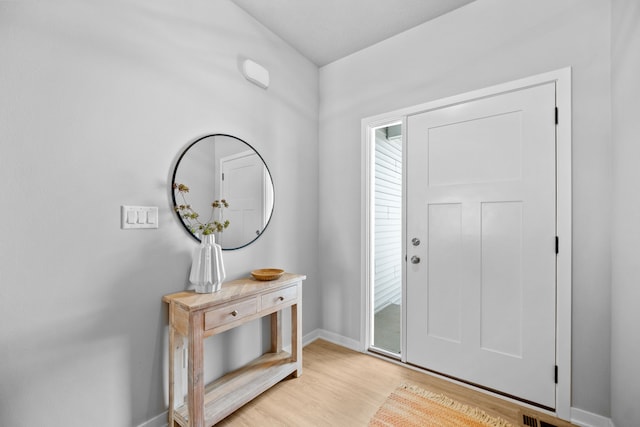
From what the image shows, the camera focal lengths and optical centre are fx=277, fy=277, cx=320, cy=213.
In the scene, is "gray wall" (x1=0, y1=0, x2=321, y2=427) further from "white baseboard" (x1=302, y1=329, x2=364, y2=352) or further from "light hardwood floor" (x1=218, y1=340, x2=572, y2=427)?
"white baseboard" (x1=302, y1=329, x2=364, y2=352)

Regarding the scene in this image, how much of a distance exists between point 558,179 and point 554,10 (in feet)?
3.34

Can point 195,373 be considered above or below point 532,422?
above

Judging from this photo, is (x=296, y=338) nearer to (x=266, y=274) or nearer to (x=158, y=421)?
(x=266, y=274)

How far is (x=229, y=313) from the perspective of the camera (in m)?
1.58

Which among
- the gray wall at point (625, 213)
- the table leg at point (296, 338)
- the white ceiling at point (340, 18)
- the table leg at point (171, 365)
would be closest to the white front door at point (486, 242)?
the gray wall at point (625, 213)

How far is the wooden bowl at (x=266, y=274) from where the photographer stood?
1.91 m

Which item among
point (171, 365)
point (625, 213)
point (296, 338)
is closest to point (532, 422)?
point (625, 213)

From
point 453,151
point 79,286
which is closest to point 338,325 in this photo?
point 453,151

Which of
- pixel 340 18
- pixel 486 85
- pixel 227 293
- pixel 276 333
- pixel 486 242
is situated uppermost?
pixel 340 18

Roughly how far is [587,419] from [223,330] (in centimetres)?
210

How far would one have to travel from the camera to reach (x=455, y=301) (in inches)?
78.7

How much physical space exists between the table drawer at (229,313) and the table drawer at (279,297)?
0.08 m

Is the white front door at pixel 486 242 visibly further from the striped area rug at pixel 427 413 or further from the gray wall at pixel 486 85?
the striped area rug at pixel 427 413

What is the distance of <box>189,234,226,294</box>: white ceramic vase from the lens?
1581 mm
